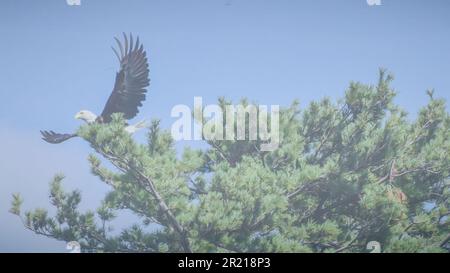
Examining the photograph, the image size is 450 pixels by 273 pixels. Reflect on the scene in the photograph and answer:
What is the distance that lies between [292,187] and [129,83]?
4.44ft

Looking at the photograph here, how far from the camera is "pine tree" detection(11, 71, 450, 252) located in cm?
354

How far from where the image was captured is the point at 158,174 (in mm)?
3586

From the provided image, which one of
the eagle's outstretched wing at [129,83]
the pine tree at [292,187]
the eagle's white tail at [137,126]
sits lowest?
the pine tree at [292,187]

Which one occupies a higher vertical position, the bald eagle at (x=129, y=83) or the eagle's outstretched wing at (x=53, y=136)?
the bald eagle at (x=129, y=83)

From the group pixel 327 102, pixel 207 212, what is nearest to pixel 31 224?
pixel 207 212

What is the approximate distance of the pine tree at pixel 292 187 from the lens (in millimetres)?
3543

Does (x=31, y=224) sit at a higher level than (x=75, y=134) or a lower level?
lower

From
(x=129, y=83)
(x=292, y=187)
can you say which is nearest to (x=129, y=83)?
(x=129, y=83)

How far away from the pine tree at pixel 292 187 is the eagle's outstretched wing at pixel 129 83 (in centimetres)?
42

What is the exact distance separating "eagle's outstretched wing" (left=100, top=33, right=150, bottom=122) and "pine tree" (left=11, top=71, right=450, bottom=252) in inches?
16.6

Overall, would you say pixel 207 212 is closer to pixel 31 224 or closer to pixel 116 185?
pixel 116 185

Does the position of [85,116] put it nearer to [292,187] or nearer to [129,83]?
[129,83]

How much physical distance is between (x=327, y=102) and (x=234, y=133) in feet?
2.30
